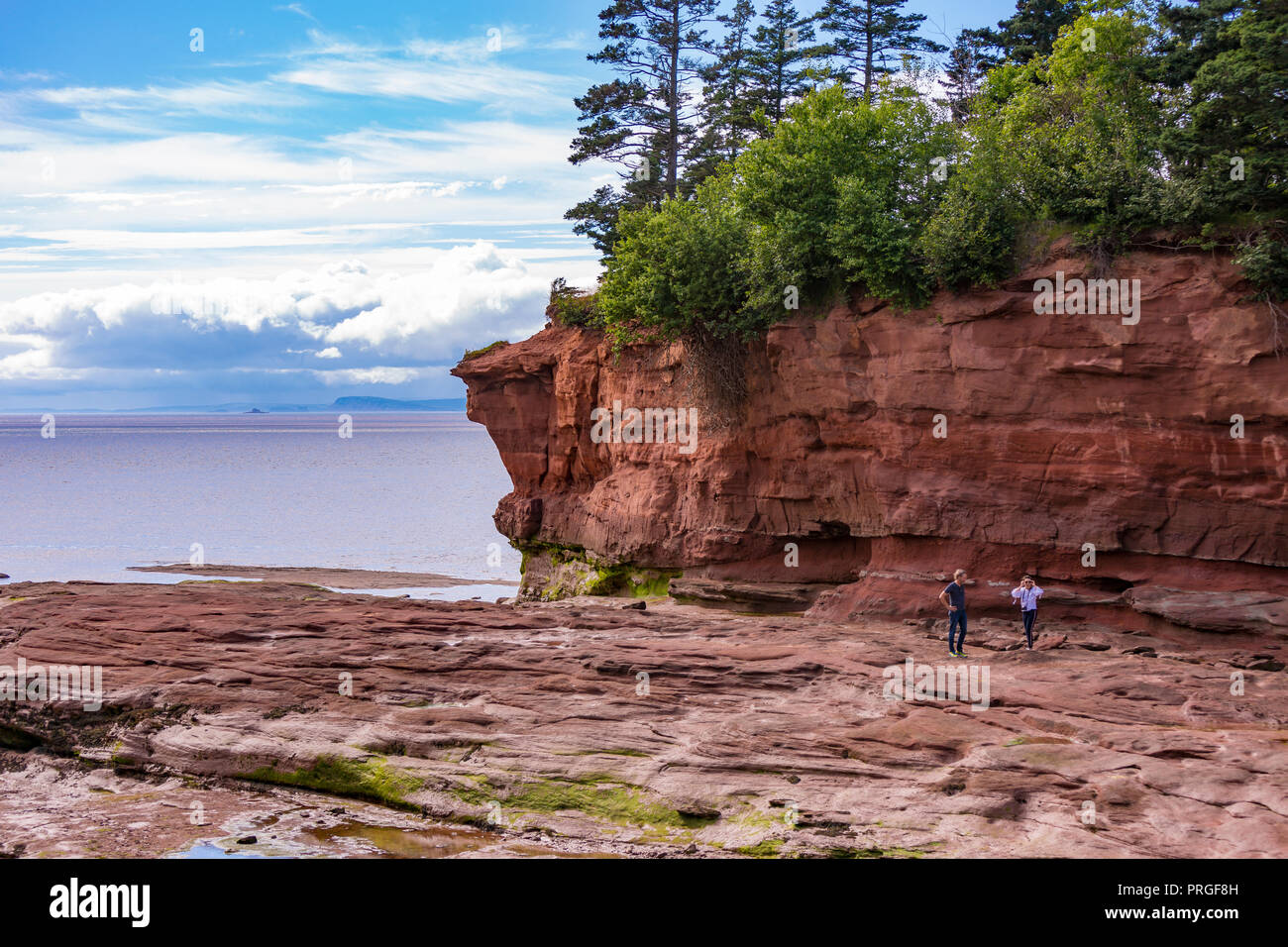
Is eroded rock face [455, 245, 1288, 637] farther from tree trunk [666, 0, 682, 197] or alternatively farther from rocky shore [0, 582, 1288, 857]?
tree trunk [666, 0, 682, 197]

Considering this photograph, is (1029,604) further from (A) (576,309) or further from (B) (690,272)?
(A) (576,309)

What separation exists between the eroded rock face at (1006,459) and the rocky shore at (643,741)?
1.88 meters

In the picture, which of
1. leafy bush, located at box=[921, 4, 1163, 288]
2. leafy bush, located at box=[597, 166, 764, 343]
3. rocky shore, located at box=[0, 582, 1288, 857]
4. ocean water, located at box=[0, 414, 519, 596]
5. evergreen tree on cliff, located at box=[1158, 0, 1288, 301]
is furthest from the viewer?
ocean water, located at box=[0, 414, 519, 596]

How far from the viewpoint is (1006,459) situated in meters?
24.9

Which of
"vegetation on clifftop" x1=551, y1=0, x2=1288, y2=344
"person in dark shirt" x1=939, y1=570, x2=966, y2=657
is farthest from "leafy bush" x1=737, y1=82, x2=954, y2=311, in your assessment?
"person in dark shirt" x1=939, y1=570, x2=966, y2=657

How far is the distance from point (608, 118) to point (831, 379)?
20.9 metres

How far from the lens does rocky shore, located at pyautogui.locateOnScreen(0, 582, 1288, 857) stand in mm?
14016

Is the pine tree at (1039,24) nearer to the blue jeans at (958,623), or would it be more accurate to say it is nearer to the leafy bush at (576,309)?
the leafy bush at (576,309)

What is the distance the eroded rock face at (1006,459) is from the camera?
867 inches

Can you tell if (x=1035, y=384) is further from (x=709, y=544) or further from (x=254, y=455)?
(x=254, y=455)

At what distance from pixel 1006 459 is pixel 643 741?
12.7 m

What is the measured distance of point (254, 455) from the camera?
189500 millimetres

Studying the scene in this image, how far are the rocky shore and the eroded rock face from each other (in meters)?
1.88
